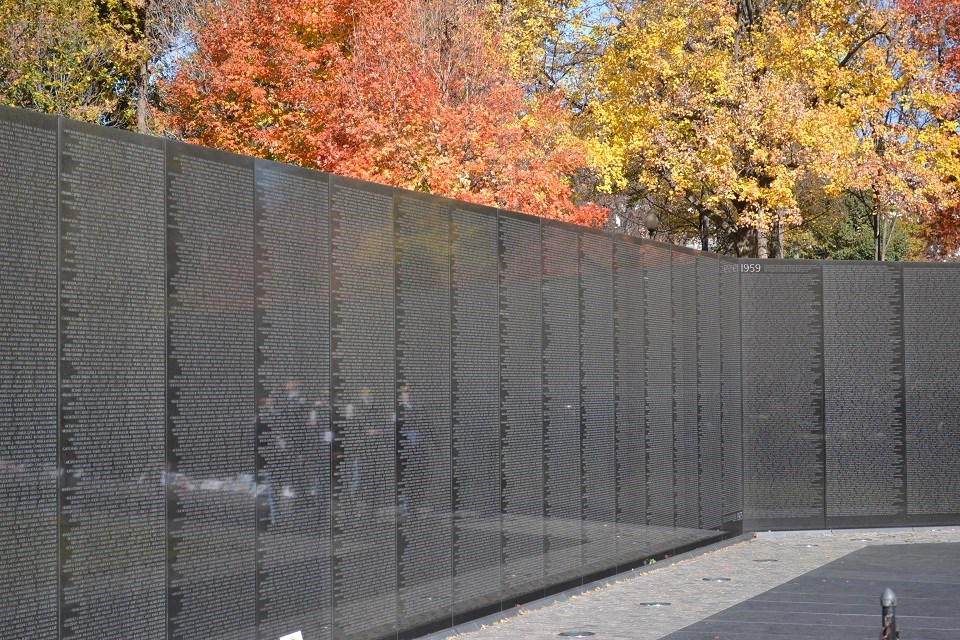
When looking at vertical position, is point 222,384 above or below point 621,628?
above

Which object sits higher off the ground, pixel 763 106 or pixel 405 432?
pixel 763 106

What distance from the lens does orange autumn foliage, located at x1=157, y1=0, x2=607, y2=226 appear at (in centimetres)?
2053

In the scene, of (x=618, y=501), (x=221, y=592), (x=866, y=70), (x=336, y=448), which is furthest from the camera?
(x=866, y=70)

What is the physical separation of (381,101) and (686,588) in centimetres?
1231

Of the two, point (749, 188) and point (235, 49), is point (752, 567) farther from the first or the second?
point (235, 49)

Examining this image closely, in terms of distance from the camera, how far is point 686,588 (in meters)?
11.7

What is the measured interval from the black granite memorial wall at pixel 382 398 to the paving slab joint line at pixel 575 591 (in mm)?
97

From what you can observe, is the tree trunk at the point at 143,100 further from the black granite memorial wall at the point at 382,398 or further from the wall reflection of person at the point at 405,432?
the wall reflection of person at the point at 405,432

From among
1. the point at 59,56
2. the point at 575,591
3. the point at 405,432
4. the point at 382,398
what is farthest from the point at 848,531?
the point at 59,56

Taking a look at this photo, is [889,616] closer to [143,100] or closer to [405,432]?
[405,432]

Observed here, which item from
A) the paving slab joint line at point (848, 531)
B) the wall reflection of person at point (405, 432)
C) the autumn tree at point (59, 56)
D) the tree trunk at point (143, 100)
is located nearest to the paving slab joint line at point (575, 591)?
the paving slab joint line at point (848, 531)

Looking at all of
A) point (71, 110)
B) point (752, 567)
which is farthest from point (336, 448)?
point (71, 110)

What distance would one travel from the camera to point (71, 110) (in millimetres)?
24312

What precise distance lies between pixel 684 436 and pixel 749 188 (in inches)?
527
